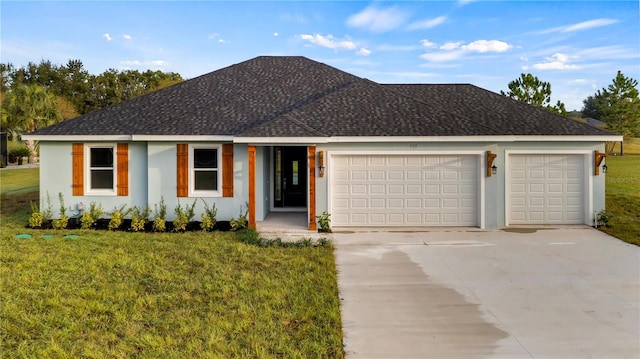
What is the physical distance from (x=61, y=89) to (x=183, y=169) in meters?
46.7

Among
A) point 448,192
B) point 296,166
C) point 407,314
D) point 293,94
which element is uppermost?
point 293,94

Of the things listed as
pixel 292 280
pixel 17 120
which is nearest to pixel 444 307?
pixel 292 280

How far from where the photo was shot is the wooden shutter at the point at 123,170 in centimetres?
1198

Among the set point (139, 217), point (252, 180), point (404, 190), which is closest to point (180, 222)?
point (139, 217)

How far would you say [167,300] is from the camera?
5773 millimetres

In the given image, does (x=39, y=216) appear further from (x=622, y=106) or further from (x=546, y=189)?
(x=622, y=106)

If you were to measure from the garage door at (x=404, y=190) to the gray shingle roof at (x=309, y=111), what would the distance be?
0.87m

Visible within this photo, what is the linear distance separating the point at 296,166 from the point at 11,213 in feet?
32.5

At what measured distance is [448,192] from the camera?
460 inches

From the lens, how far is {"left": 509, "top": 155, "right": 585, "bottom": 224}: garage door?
11852 mm

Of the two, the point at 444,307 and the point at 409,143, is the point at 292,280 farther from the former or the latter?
the point at 409,143

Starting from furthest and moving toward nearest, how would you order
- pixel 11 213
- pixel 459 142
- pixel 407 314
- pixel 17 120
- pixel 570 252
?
pixel 17 120, pixel 11 213, pixel 459 142, pixel 570 252, pixel 407 314

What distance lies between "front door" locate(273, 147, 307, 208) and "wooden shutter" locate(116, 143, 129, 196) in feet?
16.0

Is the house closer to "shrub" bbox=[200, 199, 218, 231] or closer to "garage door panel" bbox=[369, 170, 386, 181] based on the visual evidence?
"garage door panel" bbox=[369, 170, 386, 181]
